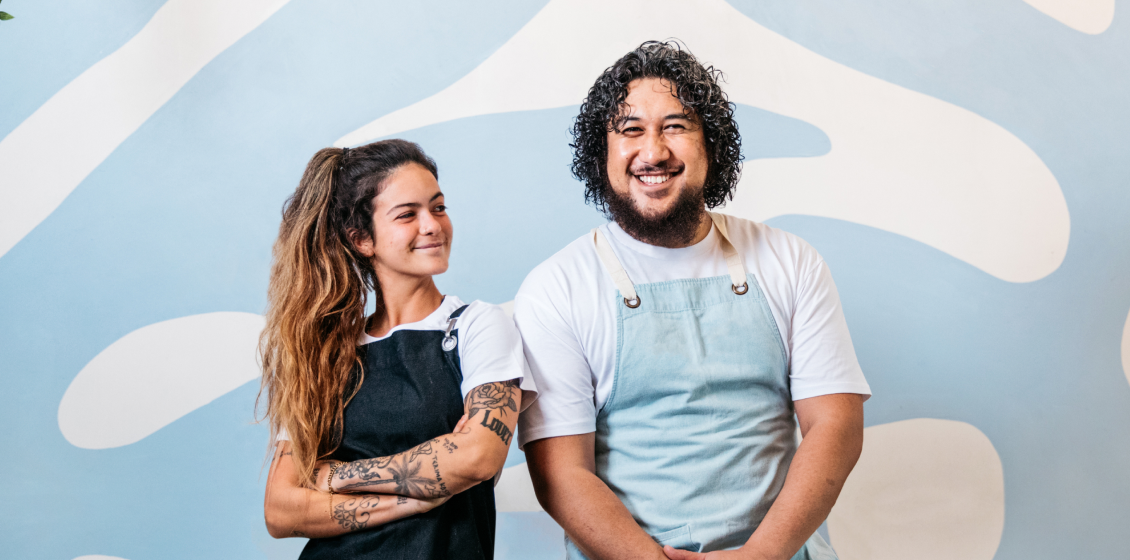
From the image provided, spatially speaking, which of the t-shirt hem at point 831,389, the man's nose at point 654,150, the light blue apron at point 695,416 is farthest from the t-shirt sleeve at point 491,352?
the t-shirt hem at point 831,389

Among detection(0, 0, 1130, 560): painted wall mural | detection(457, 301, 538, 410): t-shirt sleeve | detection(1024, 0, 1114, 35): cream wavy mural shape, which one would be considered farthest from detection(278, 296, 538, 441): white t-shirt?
detection(1024, 0, 1114, 35): cream wavy mural shape

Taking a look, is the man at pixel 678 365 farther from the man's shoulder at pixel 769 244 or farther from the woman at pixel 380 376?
the woman at pixel 380 376

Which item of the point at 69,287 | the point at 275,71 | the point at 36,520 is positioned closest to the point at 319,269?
the point at 275,71

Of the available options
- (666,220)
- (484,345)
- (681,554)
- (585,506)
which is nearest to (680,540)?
(681,554)

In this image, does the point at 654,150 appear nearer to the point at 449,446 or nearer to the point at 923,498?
the point at 449,446

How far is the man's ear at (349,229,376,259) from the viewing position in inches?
69.8

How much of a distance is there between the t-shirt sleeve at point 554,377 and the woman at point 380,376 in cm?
5

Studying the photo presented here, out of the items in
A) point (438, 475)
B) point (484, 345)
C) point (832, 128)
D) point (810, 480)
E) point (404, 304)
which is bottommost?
point (810, 480)

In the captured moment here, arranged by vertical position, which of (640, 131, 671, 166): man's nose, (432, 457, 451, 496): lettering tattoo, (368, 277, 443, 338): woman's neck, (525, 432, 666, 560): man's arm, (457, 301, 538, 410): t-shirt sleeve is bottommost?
(525, 432, 666, 560): man's arm

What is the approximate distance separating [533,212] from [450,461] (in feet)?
3.92

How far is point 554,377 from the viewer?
1669 millimetres

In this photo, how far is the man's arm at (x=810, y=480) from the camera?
1.57 m

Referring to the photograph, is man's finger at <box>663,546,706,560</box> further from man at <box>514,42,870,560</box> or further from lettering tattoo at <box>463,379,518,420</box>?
lettering tattoo at <box>463,379,518,420</box>

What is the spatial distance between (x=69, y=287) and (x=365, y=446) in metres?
1.50
